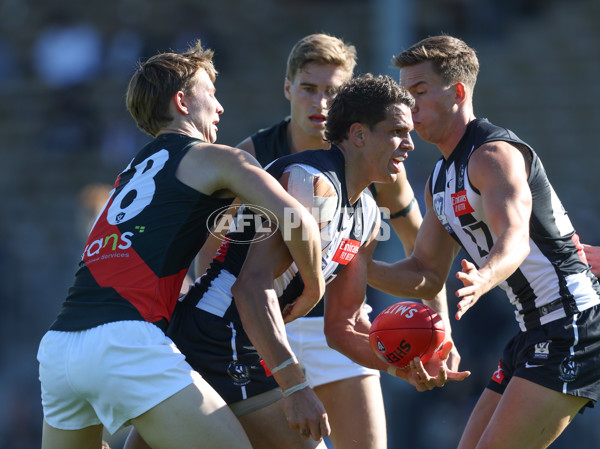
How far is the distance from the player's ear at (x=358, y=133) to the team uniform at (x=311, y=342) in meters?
1.27

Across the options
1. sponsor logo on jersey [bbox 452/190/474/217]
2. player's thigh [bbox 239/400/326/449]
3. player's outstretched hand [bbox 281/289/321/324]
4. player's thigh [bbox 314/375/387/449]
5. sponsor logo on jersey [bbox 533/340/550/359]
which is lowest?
player's thigh [bbox 314/375/387/449]

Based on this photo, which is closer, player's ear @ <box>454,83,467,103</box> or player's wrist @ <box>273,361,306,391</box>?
player's wrist @ <box>273,361,306,391</box>

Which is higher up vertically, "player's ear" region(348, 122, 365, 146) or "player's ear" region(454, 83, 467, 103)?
"player's ear" region(454, 83, 467, 103)

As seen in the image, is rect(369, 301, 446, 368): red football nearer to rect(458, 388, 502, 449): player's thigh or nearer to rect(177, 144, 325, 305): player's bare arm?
rect(458, 388, 502, 449): player's thigh

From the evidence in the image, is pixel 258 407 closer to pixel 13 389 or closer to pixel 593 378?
pixel 593 378

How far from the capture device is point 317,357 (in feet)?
17.1

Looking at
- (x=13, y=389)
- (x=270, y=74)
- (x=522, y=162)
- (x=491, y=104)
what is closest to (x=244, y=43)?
(x=270, y=74)

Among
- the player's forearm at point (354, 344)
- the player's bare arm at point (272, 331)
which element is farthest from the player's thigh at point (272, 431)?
the player's forearm at point (354, 344)

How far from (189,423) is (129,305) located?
0.53 meters

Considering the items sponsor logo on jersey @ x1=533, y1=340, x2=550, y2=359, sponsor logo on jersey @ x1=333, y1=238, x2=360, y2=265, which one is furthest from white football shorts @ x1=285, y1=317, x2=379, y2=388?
sponsor logo on jersey @ x1=533, y1=340, x2=550, y2=359

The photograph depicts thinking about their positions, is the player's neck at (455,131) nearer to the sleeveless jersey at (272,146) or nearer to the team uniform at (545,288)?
the team uniform at (545,288)

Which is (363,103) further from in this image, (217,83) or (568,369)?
(217,83)

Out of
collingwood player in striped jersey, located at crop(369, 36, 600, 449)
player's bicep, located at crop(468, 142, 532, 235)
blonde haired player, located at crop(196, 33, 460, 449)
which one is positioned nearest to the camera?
player's bicep, located at crop(468, 142, 532, 235)

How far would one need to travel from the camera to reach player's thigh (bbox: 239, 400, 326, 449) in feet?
12.4
